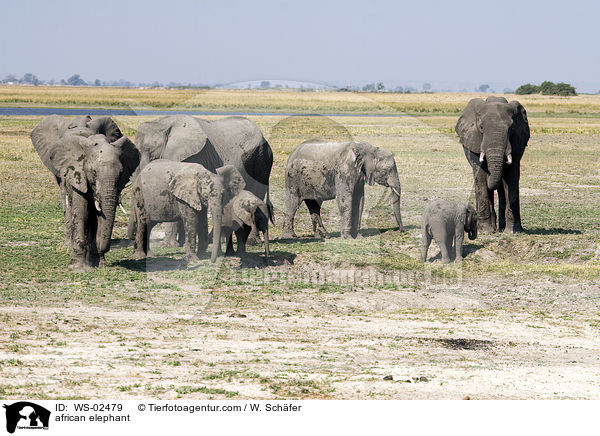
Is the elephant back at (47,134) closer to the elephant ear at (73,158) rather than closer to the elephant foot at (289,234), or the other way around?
the elephant ear at (73,158)

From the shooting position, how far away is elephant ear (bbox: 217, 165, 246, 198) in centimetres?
1628

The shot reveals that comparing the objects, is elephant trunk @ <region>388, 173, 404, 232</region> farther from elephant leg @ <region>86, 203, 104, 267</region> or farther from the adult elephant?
elephant leg @ <region>86, 203, 104, 267</region>

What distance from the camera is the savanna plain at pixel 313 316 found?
370 inches

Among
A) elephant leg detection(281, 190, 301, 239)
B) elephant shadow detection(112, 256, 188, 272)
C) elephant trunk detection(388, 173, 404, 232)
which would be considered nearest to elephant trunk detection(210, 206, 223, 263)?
elephant shadow detection(112, 256, 188, 272)

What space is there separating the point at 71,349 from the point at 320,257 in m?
7.09

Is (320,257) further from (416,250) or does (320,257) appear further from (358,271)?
(416,250)

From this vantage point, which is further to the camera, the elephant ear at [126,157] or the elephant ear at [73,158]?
the elephant ear at [126,157]

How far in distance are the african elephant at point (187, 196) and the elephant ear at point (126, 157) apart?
0.24 meters

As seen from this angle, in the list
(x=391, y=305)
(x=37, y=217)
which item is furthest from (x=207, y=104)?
(x=391, y=305)

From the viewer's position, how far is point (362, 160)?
19.0 meters
